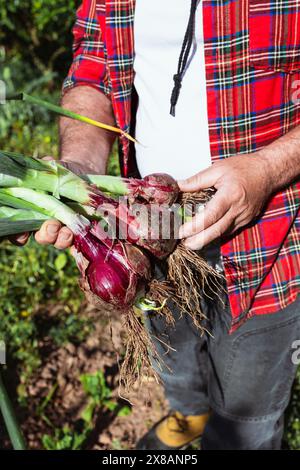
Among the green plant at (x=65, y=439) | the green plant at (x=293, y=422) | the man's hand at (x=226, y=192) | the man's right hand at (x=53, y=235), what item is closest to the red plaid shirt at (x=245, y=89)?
the man's hand at (x=226, y=192)

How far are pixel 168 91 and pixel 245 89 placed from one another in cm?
20

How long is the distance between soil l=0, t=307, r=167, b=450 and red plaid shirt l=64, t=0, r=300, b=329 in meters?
0.86

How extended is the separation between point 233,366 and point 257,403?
162 millimetres

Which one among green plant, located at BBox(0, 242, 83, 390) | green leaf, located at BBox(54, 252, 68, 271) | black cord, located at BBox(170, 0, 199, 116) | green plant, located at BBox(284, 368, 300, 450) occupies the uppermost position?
black cord, located at BBox(170, 0, 199, 116)

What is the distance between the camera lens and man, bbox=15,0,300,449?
1.27 m

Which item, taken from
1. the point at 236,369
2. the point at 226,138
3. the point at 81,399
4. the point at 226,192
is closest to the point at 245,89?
the point at 226,138

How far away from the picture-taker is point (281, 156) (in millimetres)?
1313

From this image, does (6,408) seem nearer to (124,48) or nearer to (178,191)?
(178,191)

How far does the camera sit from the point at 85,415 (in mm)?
2203

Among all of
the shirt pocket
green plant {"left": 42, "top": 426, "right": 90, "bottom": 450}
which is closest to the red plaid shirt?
the shirt pocket

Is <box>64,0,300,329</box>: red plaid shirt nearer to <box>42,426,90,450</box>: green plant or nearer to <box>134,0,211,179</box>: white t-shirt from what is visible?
<box>134,0,211,179</box>: white t-shirt

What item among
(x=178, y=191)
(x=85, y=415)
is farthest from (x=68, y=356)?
(x=178, y=191)

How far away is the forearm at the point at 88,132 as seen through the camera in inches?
60.2

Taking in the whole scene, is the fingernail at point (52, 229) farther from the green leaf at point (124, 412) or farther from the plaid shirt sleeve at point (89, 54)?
the green leaf at point (124, 412)
